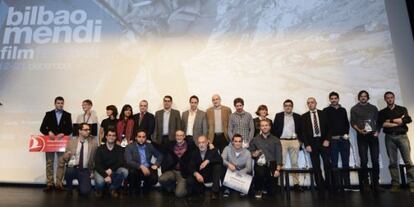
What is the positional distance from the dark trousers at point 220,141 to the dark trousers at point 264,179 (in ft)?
2.25

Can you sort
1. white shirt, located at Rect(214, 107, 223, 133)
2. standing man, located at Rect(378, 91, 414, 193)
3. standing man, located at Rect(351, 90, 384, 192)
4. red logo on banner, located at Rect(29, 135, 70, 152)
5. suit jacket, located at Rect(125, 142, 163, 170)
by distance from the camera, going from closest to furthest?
suit jacket, located at Rect(125, 142, 163, 170)
standing man, located at Rect(378, 91, 414, 193)
standing man, located at Rect(351, 90, 384, 192)
white shirt, located at Rect(214, 107, 223, 133)
red logo on banner, located at Rect(29, 135, 70, 152)

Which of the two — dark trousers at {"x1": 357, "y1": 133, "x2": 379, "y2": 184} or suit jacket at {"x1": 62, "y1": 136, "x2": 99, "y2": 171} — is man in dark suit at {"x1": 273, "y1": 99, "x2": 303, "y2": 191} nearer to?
dark trousers at {"x1": 357, "y1": 133, "x2": 379, "y2": 184}

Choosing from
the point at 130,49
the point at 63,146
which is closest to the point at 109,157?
the point at 63,146

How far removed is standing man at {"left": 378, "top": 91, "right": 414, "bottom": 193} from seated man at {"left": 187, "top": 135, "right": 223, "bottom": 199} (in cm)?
246

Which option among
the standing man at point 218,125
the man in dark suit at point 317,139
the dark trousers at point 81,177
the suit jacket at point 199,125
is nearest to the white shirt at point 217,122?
the standing man at point 218,125

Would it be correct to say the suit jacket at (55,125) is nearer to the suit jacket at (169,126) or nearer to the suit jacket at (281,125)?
the suit jacket at (169,126)

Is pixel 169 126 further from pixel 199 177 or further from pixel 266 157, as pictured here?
pixel 266 157

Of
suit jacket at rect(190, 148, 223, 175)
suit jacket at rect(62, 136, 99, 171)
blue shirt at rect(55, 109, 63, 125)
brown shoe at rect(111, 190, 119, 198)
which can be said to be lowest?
brown shoe at rect(111, 190, 119, 198)

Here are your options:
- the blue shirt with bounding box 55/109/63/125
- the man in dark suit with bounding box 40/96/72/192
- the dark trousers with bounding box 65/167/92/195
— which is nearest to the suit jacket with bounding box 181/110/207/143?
the dark trousers with bounding box 65/167/92/195

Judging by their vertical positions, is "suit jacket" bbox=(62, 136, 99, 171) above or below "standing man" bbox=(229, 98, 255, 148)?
below

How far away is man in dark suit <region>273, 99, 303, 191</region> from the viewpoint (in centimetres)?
442

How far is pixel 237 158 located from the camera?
13.0 ft

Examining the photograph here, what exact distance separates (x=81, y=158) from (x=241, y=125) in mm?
2222

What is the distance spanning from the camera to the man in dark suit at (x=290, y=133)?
4422 mm
